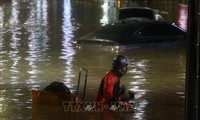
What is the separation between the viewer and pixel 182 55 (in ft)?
61.2

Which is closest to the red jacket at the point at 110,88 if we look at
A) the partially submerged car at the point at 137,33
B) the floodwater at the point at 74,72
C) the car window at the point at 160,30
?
the floodwater at the point at 74,72

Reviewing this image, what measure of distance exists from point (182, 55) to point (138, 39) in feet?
7.19

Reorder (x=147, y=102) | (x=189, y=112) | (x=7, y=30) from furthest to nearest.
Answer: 1. (x=7, y=30)
2. (x=147, y=102)
3. (x=189, y=112)

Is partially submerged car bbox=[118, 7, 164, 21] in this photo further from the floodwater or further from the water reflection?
the water reflection

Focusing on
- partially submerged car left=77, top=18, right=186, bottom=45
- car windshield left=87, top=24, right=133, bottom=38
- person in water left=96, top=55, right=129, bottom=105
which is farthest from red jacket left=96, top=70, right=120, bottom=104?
car windshield left=87, top=24, right=133, bottom=38

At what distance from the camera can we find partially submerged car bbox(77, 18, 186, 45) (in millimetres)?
20095

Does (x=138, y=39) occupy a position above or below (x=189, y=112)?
below

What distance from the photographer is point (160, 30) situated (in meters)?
21.0

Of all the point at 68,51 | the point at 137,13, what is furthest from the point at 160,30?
the point at 137,13

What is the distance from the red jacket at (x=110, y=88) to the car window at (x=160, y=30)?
38.8 feet

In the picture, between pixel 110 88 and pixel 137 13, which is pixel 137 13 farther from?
pixel 110 88

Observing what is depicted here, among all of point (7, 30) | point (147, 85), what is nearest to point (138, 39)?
point (147, 85)

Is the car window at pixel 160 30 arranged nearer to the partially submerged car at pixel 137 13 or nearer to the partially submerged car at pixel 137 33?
the partially submerged car at pixel 137 33

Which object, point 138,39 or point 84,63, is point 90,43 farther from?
point 84,63
